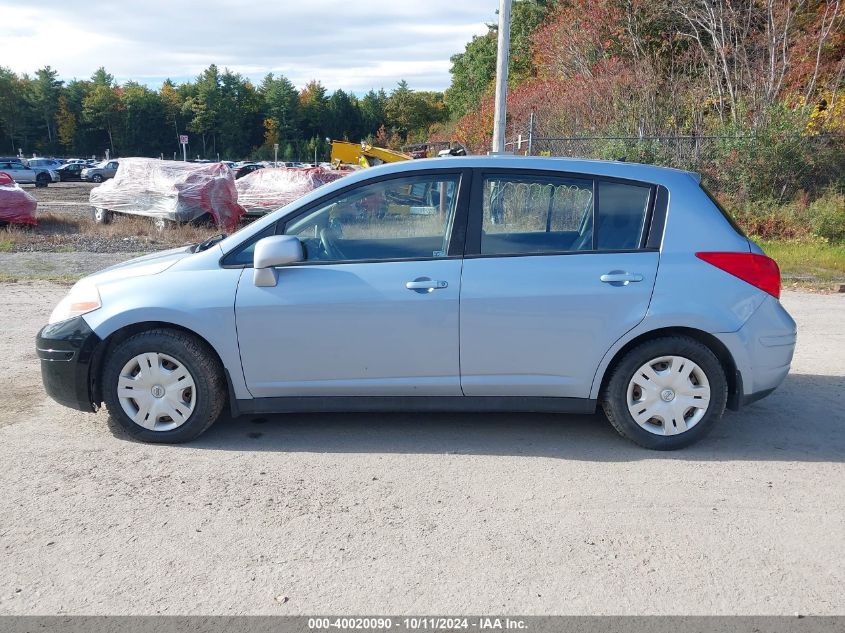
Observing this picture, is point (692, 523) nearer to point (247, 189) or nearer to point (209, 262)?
point (209, 262)

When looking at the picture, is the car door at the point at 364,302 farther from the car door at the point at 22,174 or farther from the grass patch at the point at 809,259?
the car door at the point at 22,174

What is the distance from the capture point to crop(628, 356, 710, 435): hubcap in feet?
15.6

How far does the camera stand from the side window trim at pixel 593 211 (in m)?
4.80

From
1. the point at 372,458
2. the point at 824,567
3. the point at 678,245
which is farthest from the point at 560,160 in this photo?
the point at 824,567

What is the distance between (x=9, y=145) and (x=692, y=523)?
103 meters

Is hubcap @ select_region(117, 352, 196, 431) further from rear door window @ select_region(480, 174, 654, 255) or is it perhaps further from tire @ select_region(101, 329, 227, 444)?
rear door window @ select_region(480, 174, 654, 255)

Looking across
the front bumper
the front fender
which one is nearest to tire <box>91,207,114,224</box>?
the front bumper

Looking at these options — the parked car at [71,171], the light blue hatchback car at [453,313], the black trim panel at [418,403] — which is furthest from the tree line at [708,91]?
the parked car at [71,171]

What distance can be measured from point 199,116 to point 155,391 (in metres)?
98.6

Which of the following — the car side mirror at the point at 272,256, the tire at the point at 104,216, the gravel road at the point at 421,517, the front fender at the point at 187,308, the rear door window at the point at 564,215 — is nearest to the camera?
the gravel road at the point at 421,517

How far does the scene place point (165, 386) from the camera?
4.81 meters

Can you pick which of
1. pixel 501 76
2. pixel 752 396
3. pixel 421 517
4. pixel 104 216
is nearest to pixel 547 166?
pixel 752 396

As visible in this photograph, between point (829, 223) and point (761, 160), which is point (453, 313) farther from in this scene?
point (761, 160)

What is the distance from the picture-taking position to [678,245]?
4.78 meters
